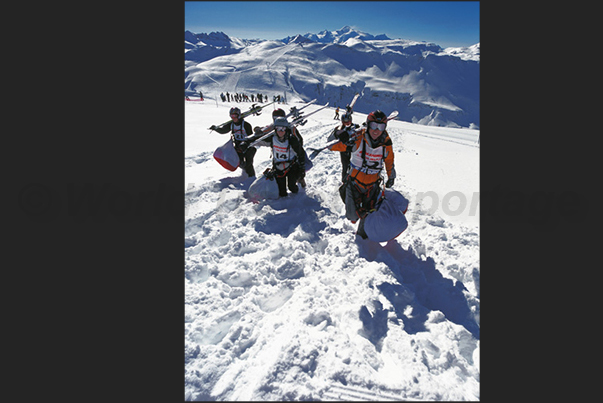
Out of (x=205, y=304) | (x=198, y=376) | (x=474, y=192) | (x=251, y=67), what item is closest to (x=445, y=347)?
(x=198, y=376)

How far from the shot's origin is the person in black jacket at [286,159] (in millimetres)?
5805

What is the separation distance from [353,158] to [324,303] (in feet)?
7.66

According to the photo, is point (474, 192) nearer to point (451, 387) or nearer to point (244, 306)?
point (451, 387)

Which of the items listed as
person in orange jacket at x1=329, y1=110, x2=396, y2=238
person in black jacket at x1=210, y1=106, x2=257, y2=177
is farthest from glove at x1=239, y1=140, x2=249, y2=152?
person in orange jacket at x1=329, y1=110, x2=396, y2=238

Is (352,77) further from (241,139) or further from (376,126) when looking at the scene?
(376,126)

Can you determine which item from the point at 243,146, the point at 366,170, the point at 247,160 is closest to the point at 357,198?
the point at 366,170

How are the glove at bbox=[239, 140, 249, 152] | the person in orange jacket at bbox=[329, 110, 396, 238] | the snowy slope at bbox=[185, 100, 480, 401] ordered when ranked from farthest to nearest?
the glove at bbox=[239, 140, 249, 152], the person in orange jacket at bbox=[329, 110, 396, 238], the snowy slope at bbox=[185, 100, 480, 401]

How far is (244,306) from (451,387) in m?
2.03

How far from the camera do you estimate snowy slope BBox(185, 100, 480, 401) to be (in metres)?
2.32

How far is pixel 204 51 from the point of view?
15575cm

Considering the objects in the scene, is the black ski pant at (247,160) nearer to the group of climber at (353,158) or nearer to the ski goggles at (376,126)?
the group of climber at (353,158)

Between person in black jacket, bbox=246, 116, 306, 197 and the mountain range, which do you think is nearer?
person in black jacket, bbox=246, 116, 306, 197

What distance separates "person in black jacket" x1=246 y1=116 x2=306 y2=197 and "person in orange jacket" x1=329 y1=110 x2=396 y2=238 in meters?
1.60

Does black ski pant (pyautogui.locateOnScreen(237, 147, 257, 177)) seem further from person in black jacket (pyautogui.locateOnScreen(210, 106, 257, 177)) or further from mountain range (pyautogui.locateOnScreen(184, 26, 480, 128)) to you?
mountain range (pyautogui.locateOnScreen(184, 26, 480, 128))
